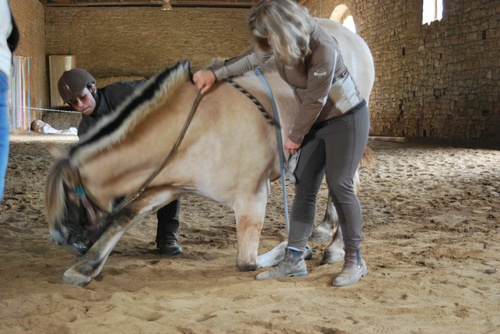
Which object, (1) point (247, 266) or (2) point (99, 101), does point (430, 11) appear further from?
(1) point (247, 266)

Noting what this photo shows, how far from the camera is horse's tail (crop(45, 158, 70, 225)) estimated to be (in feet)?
9.23

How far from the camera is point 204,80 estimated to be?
9.82ft

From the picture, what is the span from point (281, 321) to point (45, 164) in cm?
690

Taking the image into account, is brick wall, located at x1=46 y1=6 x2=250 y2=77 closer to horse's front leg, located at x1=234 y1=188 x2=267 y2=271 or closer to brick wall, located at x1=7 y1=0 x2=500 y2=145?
brick wall, located at x1=7 y1=0 x2=500 y2=145

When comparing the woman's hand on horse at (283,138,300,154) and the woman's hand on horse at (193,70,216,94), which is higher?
the woman's hand on horse at (193,70,216,94)

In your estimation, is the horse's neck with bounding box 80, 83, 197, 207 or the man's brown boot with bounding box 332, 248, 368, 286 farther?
the horse's neck with bounding box 80, 83, 197, 207

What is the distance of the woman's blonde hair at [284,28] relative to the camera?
7.80 ft

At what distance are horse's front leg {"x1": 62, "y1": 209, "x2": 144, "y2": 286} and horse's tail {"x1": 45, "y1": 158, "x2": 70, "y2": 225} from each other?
0.91 ft

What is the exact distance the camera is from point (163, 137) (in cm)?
295

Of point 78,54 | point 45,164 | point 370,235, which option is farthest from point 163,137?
point 78,54

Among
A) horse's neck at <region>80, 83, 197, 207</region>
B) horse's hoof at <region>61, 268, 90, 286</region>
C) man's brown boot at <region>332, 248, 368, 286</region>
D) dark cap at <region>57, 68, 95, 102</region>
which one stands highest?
dark cap at <region>57, 68, 95, 102</region>

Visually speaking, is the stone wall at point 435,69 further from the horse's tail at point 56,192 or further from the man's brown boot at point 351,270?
the horse's tail at point 56,192

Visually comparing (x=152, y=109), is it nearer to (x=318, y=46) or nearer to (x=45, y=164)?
(x=318, y=46)

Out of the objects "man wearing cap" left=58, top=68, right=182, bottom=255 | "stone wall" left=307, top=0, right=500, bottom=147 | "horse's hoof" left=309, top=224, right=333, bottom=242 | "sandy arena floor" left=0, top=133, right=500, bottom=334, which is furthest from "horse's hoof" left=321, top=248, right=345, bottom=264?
"stone wall" left=307, top=0, right=500, bottom=147
